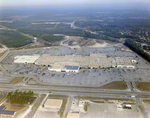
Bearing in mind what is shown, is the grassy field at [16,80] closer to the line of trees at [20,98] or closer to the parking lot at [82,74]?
the parking lot at [82,74]

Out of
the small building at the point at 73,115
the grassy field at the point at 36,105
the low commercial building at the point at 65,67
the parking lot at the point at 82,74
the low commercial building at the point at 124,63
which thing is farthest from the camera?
the low commercial building at the point at 124,63

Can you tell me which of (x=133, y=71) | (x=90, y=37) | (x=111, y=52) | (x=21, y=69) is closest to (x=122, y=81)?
(x=133, y=71)

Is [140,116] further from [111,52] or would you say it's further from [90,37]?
[90,37]

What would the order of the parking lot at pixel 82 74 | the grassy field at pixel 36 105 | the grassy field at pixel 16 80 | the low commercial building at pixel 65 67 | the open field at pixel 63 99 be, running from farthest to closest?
the low commercial building at pixel 65 67 < the grassy field at pixel 16 80 < the parking lot at pixel 82 74 < the open field at pixel 63 99 < the grassy field at pixel 36 105

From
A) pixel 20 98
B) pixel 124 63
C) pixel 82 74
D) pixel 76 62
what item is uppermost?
pixel 124 63

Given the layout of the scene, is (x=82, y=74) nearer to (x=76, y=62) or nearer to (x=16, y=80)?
(x=76, y=62)

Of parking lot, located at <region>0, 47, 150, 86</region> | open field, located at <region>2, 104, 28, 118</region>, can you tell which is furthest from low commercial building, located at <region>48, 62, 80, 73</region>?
open field, located at <region>2, 104, 28, 118</region>

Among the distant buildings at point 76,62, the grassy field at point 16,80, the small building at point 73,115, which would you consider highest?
the distant buildings at point 76,62

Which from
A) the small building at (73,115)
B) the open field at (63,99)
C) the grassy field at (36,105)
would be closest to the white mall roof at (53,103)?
the open field at (63,99)

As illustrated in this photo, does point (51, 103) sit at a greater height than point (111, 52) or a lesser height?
lesser

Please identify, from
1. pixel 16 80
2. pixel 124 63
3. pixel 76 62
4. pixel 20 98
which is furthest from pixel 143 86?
pixel 16 80

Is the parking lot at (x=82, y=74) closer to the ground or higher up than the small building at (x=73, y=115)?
higher up
